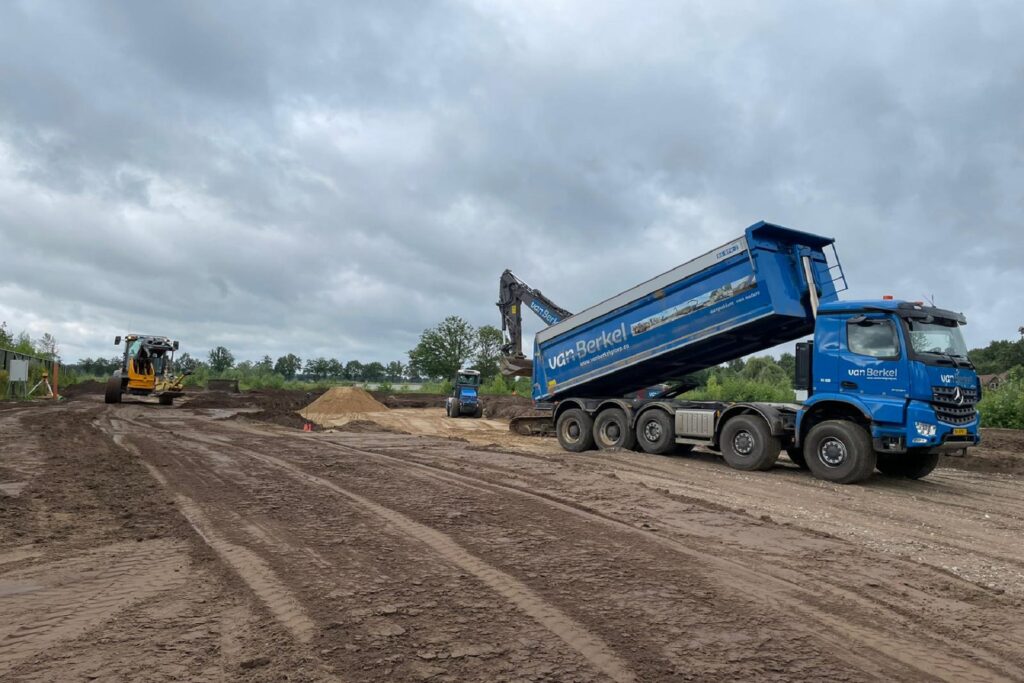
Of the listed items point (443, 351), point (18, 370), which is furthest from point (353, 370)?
point (18, 370)

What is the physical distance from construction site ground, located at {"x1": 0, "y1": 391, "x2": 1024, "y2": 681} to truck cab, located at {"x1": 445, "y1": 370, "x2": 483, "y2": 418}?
1818 cm

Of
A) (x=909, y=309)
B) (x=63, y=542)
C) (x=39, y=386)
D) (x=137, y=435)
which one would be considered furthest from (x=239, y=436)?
(x=39, y=386)

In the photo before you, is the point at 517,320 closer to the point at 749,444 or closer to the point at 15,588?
the point at 749,444

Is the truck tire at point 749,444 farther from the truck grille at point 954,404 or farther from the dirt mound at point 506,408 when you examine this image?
the dirt mound at point 506,408

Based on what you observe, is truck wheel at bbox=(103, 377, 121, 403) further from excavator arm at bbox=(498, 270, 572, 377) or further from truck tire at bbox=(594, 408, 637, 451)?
truck tire at bbox=(594, 408, 637, 451)

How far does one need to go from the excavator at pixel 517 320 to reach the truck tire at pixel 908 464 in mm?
8396

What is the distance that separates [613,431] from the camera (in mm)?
14016

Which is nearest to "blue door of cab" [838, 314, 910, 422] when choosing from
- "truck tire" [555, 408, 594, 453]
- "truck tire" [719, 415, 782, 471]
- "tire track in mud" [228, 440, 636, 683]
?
"truck tire" [719, 415, 782, 471]

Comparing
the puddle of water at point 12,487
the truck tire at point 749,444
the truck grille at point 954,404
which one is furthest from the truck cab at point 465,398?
the puddle of water at point 12,487

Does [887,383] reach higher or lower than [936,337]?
lower

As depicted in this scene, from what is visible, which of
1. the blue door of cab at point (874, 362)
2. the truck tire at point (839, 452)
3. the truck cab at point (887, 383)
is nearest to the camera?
the truck cab at point (887, 383)

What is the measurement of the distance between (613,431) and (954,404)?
626 cm

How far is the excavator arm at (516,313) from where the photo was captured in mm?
17188

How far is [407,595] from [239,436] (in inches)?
467
